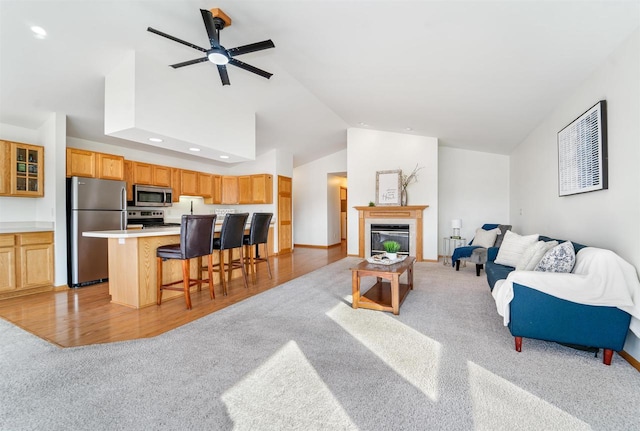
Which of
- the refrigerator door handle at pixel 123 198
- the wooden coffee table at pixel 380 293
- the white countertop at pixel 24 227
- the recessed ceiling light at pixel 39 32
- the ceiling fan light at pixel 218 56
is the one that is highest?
the recessed ceiling light at pixel 39 32

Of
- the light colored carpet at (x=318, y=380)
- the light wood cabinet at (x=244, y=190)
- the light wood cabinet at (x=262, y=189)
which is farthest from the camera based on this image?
the light wood cabinet at (x=244, y=190)

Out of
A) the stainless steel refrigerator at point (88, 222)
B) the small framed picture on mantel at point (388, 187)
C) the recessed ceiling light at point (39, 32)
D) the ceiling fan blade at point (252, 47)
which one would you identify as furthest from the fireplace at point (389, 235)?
the recessed ceiling light at point (39, 32)

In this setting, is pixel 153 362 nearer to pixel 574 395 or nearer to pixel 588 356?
pixel 574 395

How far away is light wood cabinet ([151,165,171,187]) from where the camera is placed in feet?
18.3

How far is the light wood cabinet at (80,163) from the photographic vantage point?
4.12 meters

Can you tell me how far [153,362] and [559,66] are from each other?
4.04 metres

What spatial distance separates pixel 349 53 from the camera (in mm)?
3037

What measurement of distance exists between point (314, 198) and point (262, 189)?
203 cm

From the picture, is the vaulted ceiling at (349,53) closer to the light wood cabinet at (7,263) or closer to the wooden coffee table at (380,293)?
the light wood cabinet at (7,263)

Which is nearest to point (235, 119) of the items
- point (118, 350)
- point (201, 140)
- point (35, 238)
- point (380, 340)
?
point (201, 140)

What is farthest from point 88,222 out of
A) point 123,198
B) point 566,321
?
point 566,321

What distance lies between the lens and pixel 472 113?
13.2ft

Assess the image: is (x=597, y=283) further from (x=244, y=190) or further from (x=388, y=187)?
(x=244, y=190)

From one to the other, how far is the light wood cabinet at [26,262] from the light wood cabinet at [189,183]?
8.47 feet
